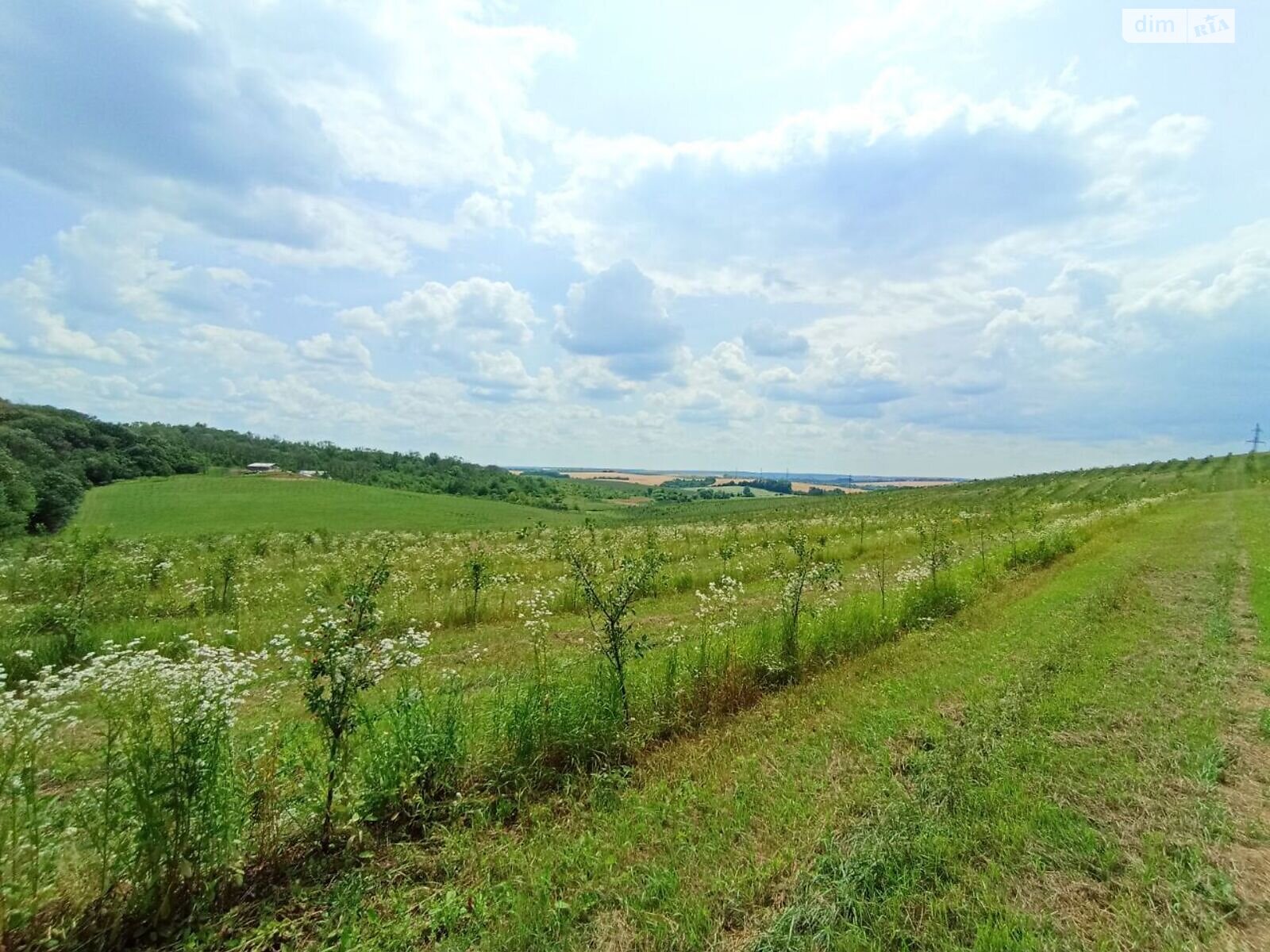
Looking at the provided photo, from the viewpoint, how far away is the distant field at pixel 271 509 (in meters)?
56.0

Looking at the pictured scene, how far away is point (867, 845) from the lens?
14.1 feet

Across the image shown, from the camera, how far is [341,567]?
62.4 feet

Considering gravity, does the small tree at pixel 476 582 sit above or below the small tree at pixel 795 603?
below

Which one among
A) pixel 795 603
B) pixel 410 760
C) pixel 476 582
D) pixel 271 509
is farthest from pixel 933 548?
pixel 271 509

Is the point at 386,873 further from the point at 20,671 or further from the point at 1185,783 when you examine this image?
the point at 20,671

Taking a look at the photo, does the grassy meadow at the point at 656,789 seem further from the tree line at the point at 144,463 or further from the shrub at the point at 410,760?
the tree line at the point at 144,463

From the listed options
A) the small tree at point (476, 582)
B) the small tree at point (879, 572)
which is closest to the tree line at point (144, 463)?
the small tree at point (476, 582)

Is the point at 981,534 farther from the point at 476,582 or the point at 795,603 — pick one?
the point at 476,582

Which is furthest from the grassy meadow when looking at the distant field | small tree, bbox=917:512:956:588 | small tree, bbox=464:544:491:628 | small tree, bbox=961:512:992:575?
the distant field

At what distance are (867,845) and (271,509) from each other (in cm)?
7858

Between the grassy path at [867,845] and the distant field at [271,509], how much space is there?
170 feet

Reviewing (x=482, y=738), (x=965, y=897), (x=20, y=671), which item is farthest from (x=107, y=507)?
(x=965, y=897)

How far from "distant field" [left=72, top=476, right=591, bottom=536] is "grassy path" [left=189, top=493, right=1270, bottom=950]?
5168cm

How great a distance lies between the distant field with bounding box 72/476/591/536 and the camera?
5600 cm
